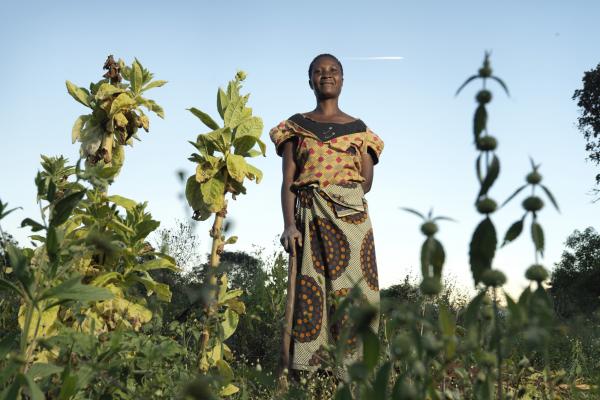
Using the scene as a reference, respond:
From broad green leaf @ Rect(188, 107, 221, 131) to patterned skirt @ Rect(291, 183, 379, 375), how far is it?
0.76m

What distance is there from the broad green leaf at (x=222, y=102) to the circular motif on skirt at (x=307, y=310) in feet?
3.98

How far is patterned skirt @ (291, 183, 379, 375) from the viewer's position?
4.34m

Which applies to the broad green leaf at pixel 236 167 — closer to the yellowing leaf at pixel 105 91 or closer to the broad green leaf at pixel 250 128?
the broad green leaf at pixel 250 128

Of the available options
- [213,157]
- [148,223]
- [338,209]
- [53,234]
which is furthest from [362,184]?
[53,234]

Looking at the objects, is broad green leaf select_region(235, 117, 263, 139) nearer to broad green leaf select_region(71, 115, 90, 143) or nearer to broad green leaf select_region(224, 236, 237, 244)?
broad green leaf select_region(224, 236, 237, 244)

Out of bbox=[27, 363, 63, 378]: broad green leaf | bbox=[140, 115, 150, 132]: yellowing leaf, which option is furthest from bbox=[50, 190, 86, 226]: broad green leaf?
bbox=[140, 115, 150, 132]: yellowing leaf

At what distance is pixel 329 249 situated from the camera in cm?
439

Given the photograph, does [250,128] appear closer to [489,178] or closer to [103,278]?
[103,278]

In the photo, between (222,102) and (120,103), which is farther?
(120,103)

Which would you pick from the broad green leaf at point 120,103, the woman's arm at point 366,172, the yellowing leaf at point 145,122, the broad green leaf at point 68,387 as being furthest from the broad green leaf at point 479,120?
the yellowing leaf at point 145,122

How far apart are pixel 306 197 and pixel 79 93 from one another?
1760 millimetres

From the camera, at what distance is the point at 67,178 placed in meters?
4.37

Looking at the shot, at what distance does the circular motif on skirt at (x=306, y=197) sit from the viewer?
14.8 feet

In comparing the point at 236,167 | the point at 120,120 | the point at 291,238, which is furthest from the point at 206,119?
the point at 291,238
